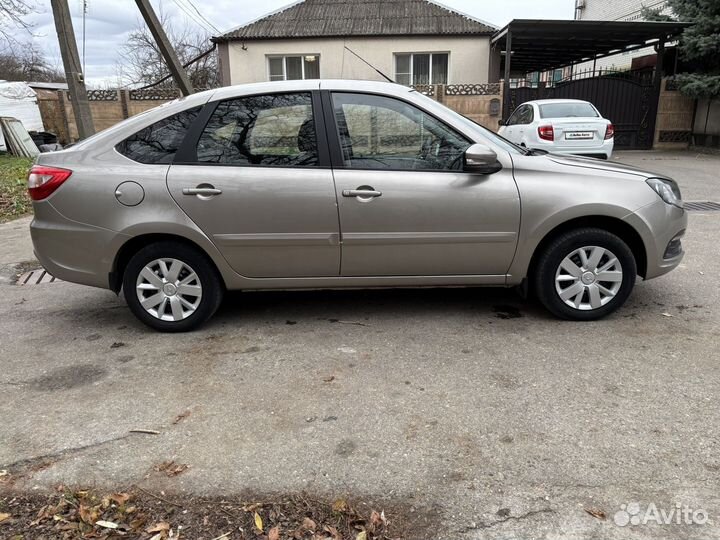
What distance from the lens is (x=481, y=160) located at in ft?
12.1

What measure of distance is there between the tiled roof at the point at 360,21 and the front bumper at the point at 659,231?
52.6ft

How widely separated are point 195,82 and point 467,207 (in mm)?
28572

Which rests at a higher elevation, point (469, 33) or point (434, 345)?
point (469, 33)

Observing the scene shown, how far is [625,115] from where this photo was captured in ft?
60.7

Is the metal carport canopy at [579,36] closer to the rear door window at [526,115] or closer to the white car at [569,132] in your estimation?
the rear door window at [526,115]

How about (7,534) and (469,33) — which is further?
(469,33)

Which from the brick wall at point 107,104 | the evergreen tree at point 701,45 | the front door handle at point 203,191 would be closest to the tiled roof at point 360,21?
the brick wall at point 107,104

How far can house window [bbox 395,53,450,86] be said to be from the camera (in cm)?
1911

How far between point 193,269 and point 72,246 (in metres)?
0.84

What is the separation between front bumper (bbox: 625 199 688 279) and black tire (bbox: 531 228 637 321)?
14 centimetres

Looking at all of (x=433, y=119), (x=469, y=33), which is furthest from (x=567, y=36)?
(x=433, y=119)

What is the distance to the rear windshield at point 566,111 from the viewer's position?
12.2 m

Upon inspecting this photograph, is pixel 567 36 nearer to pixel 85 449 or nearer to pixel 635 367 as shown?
pixel 635 367

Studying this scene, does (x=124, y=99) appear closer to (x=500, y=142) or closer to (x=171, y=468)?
(x=500, y=142)
